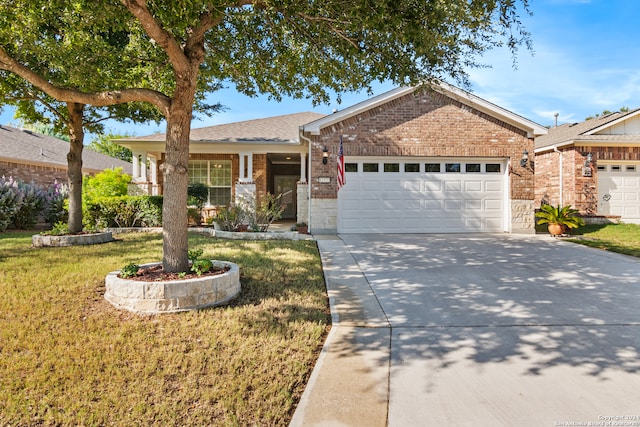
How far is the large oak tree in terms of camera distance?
4.88 meters

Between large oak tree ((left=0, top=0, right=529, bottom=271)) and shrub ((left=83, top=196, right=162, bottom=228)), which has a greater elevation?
large oak tree ((left=0, top=0, right=529, bottom=271))

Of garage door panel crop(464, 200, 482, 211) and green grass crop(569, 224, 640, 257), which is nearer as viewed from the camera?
green grass crop(569, 224, 640, 257)

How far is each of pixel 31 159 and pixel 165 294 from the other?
55.1 ft

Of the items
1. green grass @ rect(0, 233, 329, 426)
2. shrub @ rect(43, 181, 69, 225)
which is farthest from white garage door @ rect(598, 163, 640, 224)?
shrub @ rect(43, 181, 69, 225)

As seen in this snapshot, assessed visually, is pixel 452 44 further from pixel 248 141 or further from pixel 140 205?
pixel 140 205

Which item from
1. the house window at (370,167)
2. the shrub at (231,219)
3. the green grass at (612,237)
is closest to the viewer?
the green grass at (612,237)

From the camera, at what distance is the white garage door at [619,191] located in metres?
13.8

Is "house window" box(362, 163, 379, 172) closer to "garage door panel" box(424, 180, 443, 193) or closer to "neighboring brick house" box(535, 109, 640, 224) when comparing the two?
"garage door panel" box(424, 180, 443, 193)

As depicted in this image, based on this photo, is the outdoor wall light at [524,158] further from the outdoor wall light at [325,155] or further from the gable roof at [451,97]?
the outdoor wall light at [325,155]

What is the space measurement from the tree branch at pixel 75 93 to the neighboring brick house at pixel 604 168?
14038 mm

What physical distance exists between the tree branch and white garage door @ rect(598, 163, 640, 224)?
605 inches

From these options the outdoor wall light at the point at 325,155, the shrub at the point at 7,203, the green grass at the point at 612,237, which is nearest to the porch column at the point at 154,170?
the shrub at the point at 7,203

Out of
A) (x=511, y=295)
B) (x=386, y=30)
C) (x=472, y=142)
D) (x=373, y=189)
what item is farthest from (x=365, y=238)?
(x=386, y=30)

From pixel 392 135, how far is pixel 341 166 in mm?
2032
